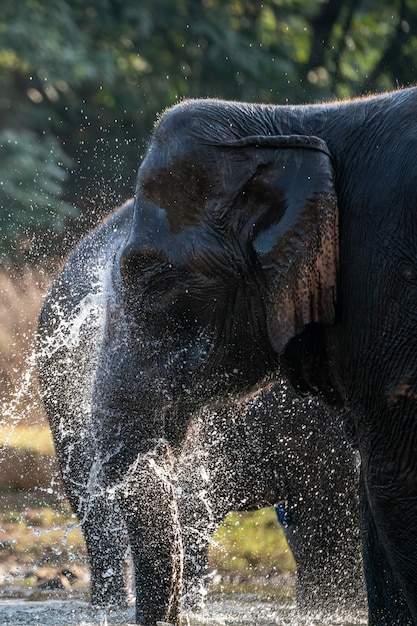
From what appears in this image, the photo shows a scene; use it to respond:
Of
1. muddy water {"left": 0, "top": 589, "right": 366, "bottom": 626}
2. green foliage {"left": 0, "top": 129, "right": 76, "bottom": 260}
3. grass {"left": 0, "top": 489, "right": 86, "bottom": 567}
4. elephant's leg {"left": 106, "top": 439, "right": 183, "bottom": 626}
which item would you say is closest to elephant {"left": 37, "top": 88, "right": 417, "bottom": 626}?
elephant's leg {"left": 106, "top": 439, "right": 183, "bottom": 626}

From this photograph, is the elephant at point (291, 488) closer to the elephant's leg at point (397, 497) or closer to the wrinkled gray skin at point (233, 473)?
the wrinkled gray skin at point (233, 473)

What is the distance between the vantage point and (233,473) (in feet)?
19.6

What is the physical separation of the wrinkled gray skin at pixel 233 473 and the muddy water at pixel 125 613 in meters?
0.14

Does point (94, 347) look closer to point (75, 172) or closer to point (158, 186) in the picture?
point (158, 186)

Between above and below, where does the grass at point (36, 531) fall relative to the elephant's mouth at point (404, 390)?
below

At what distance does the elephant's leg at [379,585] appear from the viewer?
13.9 ft

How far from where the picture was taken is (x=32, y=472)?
9.68 metres

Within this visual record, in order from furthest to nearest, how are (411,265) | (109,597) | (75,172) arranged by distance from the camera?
(75,172), (109,597), (411,265)

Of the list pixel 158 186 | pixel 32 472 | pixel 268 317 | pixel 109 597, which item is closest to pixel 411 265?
pixel 268 317

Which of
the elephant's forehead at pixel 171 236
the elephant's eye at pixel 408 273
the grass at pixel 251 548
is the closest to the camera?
the elephant's eye at pixel 408 273

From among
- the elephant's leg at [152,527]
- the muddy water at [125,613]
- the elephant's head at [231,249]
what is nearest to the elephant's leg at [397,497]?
the elephant's head at [231,249]

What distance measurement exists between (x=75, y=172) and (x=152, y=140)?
41.5 ft

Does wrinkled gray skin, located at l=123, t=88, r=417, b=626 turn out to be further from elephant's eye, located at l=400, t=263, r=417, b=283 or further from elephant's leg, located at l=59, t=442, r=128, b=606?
elephant's leg, located at l=59, t=442, r=128, b=606

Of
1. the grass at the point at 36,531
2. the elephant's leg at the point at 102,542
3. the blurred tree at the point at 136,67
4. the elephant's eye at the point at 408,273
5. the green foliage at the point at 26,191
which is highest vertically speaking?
the blurred tree at the point at 136,67
